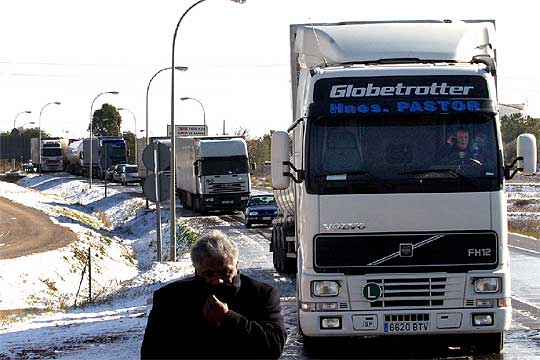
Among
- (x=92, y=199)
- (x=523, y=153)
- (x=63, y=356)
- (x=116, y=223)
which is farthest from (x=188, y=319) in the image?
(x=92, y=199)

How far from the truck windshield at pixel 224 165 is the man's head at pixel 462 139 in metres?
40.0

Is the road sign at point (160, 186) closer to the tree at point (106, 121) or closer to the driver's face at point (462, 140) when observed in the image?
the driver's face at point (462, 140)

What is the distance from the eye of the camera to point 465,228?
1183 cm

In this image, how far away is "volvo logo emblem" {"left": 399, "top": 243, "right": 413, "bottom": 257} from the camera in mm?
11883

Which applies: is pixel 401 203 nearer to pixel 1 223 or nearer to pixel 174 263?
pixel 174 263

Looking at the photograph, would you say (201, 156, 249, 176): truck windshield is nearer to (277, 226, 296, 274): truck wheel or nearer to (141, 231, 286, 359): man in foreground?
(277, 226, 296, 274): truck wheel

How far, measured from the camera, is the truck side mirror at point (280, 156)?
12.1m

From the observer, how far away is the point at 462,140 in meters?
11.9

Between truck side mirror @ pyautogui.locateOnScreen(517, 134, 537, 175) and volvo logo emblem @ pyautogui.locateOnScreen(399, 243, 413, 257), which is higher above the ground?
truck side mirror @ pyautogui.locateOnScreen(517, 134, 537, 175)

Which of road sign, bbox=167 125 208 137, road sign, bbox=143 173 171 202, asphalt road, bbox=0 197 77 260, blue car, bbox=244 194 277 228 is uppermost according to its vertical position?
road sign, bbox=167 125 208 137

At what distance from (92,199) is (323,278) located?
64.4 meters

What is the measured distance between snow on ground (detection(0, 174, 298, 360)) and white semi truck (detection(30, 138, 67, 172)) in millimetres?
42229

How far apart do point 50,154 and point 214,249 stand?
4325 inches

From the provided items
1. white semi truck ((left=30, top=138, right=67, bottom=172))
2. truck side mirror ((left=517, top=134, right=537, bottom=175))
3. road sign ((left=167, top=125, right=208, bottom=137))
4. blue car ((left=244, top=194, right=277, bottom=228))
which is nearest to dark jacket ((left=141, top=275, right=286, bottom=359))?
truck side mirror ((left=517, top=134, right=537, bottom=175))
